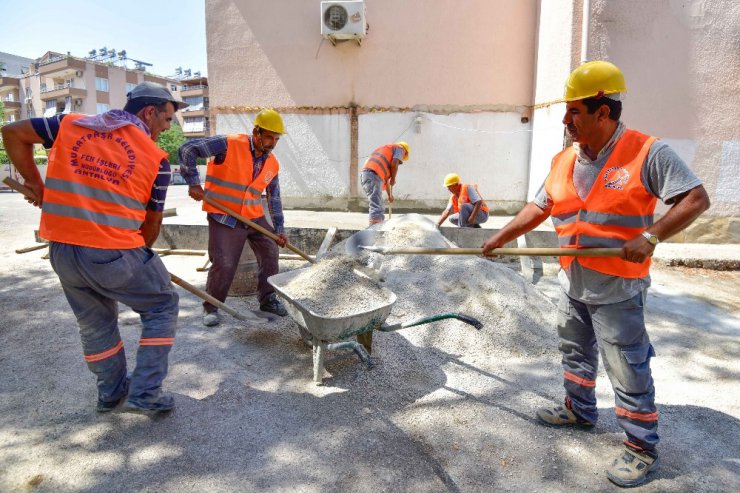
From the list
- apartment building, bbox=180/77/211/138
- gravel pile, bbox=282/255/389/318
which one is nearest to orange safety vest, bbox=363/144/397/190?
gravel pile, bbox=282/255/389/318

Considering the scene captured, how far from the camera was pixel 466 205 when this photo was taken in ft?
22.5

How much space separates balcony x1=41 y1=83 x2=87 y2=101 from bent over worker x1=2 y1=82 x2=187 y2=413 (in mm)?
44007

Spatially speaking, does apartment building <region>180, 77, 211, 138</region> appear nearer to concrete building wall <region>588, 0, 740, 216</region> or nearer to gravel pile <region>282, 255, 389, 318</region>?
concrete building wall <region>588, 0, 740, 216</region>

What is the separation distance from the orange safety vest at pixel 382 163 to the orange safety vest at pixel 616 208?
4.61 meters

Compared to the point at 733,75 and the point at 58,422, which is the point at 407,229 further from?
the point at 733,75

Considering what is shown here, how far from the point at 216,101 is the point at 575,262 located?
30.9 ft

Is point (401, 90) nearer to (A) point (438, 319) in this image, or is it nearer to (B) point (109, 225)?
(A) point (438, 319)

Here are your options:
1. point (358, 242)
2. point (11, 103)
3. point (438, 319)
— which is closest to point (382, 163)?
point (358, 242)

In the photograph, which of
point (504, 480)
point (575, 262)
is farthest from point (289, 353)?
point (575, 262)

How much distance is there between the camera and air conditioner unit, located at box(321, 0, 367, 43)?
8.83 m

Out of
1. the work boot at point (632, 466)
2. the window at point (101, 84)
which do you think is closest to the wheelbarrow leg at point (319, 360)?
the work boot at point (632, 466)

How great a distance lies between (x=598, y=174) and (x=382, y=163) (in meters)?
4.78

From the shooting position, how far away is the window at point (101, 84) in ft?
129

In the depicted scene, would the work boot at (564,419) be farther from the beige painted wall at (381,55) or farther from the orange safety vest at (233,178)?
the beige painted wall at (381,55)
